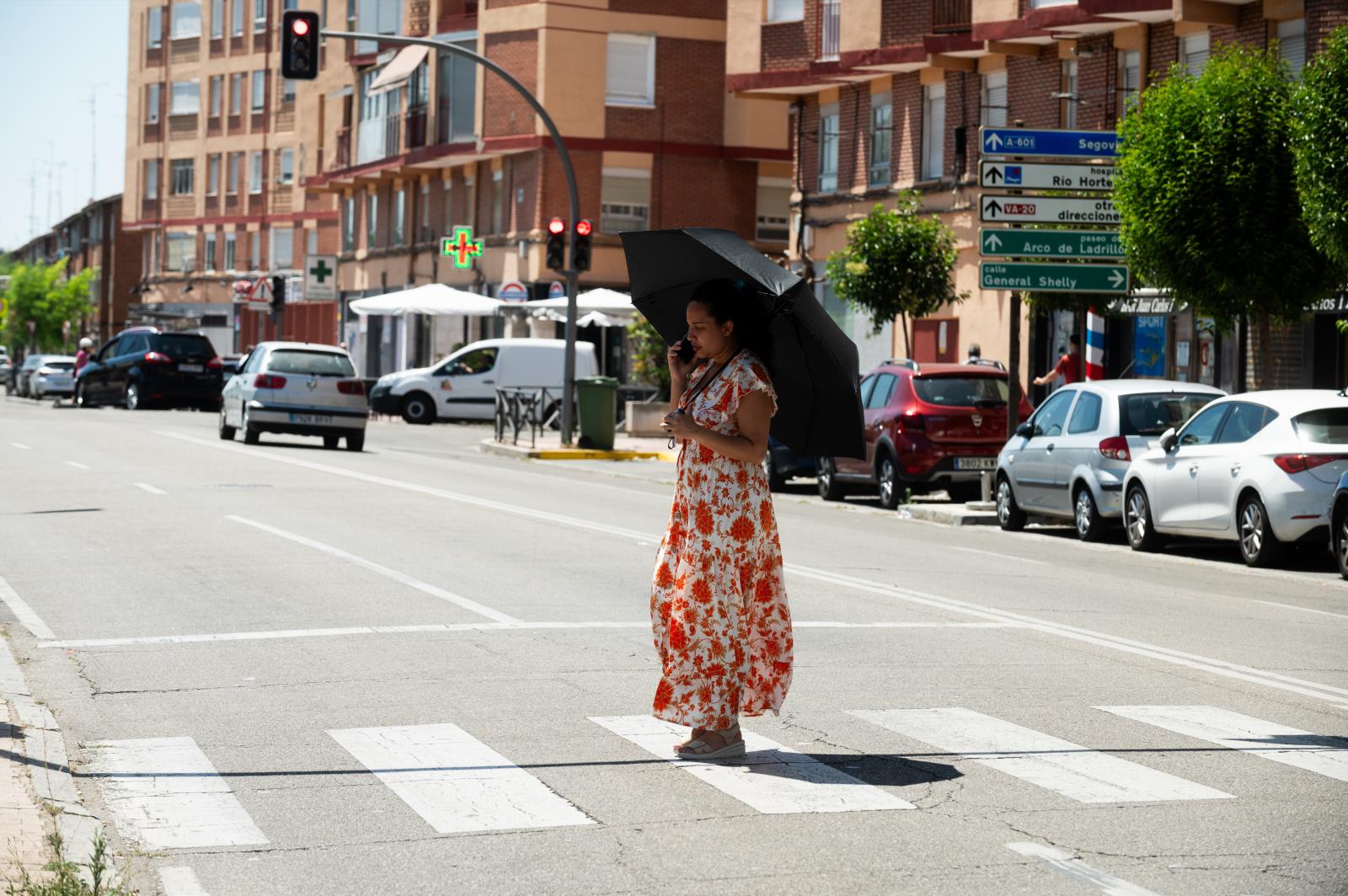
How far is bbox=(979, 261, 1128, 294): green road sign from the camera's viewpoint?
76.8 ft

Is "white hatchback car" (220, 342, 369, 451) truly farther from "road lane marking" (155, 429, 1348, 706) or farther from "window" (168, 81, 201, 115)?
"window" (168, 81, 201, 115)

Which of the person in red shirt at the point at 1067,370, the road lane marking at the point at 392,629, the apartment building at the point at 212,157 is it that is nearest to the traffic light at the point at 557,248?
the person in red shirt at the point at 1067,370

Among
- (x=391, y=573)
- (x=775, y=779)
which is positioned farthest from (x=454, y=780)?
(x=391, y=573)

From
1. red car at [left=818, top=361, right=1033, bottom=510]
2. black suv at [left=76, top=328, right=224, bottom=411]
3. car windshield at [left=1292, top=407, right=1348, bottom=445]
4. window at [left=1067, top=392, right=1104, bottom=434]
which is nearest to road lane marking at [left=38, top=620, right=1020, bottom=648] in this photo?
car windshield at [left=1292, top=407, right=1348, bottom=445]

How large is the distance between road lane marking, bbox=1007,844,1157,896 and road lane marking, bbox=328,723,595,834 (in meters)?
1.37

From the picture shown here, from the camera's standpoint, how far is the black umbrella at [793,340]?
318 inches

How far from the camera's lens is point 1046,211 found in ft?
77.6

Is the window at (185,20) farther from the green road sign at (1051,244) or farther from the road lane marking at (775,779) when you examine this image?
the road lane marking at (775,779)

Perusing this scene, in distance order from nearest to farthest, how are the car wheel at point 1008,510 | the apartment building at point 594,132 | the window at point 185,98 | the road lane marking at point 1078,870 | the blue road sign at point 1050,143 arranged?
the road lane marking at point 1078,870 < the car wheel at point 1008,510 < the blue road sign at point 1050,143 < the apartment building at point 594,132 < the window at point 185,98

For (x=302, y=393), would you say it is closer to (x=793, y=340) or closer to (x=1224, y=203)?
(x=1224, y=203)

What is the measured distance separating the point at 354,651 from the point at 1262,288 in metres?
14.6

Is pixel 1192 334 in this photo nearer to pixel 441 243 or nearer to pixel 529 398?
pixel 529 398

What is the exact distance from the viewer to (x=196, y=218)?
8981 centimetres

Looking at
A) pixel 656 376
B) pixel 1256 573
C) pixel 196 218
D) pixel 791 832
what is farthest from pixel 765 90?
pixel 196 218
